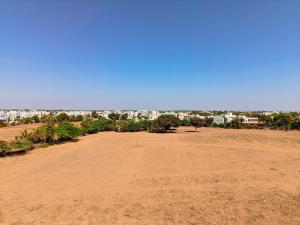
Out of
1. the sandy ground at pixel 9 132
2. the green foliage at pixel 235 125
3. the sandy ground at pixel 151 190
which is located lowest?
the sandy ground at pixel 9 132

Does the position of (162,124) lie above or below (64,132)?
above

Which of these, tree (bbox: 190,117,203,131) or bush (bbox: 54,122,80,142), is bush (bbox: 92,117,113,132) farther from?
tree (bbox: 190,117,203,131)

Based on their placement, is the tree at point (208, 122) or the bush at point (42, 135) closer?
the bush at point (42, 135)

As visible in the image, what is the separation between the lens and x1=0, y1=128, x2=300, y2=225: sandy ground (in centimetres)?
1087

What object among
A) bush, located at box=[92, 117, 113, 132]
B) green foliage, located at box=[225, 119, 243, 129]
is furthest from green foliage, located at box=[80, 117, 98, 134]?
green foliage, located at box=[225, 119, 243, 129]

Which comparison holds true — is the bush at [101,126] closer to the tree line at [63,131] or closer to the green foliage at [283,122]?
the tree line at [63,131]

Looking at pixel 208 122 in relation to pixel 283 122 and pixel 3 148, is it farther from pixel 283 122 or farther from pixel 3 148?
pixel 3 148

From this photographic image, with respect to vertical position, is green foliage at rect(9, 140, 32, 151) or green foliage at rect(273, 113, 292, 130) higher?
green foliage at rect(273, 113, 292, 130)

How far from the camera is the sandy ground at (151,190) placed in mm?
10867

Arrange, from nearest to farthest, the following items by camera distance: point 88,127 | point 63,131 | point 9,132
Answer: point 63,131 → point 88,127 → point 9,132

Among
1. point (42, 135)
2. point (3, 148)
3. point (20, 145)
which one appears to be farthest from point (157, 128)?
point (3, 148)

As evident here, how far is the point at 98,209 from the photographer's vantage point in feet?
38.6

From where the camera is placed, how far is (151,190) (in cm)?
1441

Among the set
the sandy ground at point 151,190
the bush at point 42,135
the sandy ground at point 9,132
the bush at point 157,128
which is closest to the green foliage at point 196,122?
the bush at point 157,128
